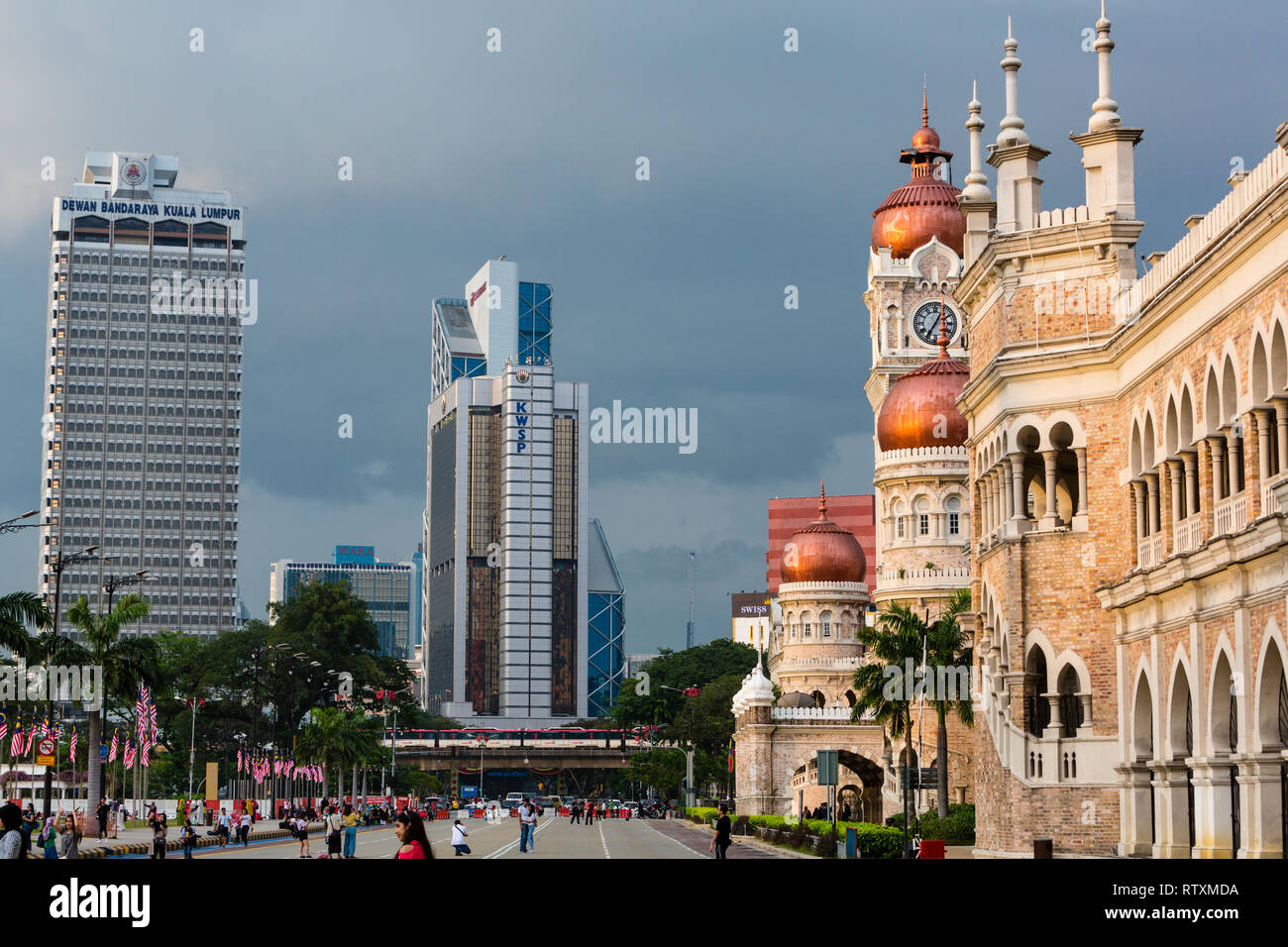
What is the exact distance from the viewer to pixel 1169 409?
39.3 meters

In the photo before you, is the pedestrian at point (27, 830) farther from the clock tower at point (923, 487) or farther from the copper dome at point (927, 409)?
the copper dome at point (927, 409)

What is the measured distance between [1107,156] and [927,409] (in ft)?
130

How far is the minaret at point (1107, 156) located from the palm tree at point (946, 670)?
79.3ft

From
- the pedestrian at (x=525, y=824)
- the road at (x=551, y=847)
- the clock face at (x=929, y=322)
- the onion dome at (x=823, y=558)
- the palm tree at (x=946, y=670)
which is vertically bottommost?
the road at (x=551, y=847)

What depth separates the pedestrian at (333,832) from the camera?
43031mm

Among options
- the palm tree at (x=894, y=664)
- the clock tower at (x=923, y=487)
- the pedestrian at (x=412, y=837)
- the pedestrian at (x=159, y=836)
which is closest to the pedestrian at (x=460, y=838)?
the pedestrian at (x=159, y=836)

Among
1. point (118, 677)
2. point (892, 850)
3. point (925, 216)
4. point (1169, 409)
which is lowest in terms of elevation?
point (892, 850)

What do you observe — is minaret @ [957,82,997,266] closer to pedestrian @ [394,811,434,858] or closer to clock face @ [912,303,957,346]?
pedestrian @ [394,811,434,858]

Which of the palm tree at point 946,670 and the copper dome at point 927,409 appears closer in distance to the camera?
the palm tree at point 946,670

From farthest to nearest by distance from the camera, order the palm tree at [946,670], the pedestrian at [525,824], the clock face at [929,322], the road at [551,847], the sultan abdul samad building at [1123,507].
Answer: the clock face at [929,322]
the palm tree at [946,670]
the pedestrian at [525,824]
the road at [551,847]
the sultan abdul samad building at [1123,507]
